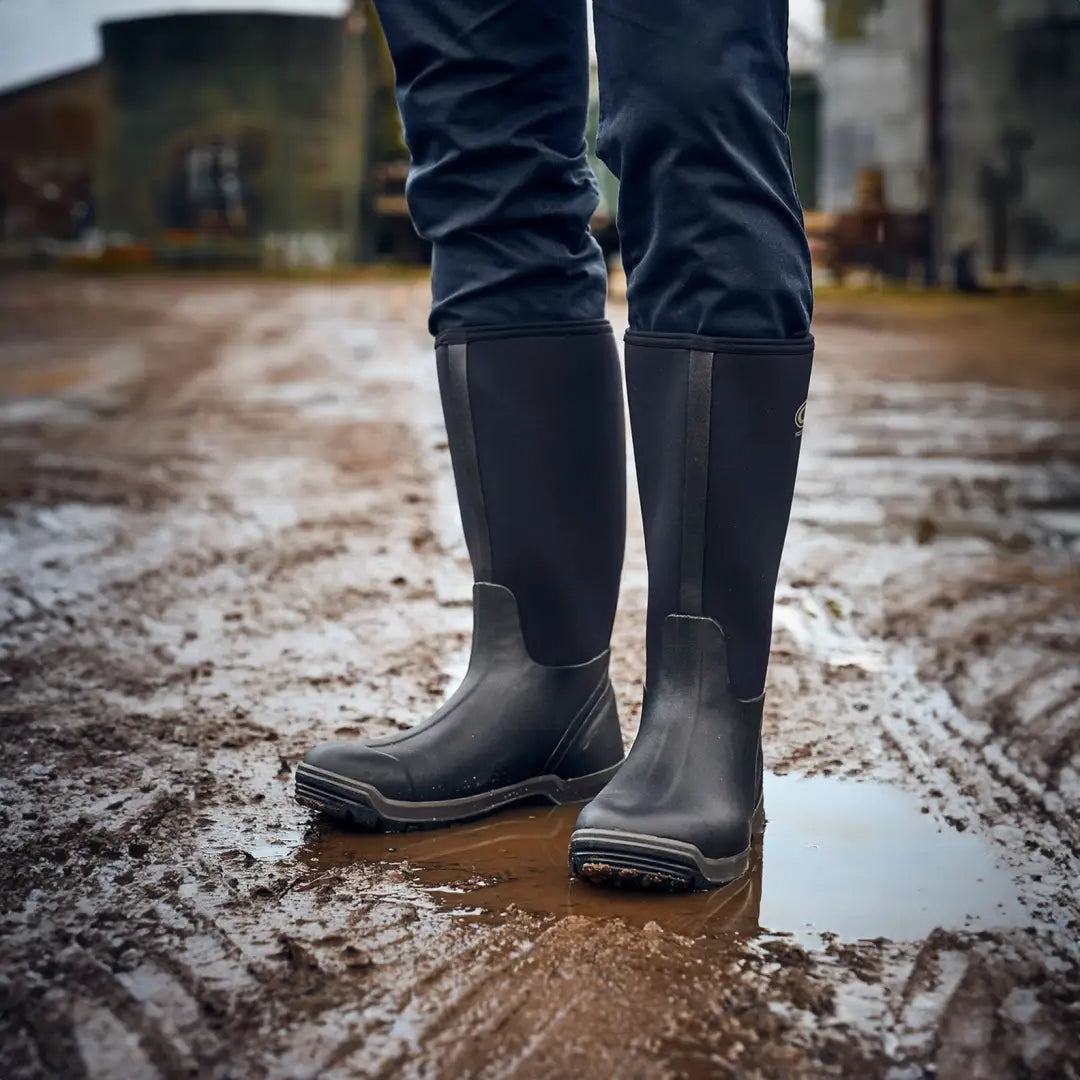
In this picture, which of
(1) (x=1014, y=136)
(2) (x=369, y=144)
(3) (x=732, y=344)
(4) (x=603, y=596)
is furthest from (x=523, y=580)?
(2) (x=369, y=144)

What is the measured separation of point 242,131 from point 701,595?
60.6ft

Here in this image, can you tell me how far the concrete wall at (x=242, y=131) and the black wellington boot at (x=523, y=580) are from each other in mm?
17163

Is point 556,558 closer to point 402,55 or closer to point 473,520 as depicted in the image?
point 473,520

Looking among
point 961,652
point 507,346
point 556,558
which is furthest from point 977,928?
point 961,652

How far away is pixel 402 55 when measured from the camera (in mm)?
1152

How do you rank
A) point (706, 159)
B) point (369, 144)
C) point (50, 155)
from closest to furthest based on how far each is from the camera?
point (706, 159) < point (369, 144) < point (50, 155)

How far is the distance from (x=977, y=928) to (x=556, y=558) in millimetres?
438

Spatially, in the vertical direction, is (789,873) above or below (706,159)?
below

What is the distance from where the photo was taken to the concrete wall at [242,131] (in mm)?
18016

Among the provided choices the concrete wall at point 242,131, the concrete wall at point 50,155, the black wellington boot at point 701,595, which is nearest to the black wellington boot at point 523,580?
the black wellington boot at point 701,595

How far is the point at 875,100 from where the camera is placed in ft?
41.5

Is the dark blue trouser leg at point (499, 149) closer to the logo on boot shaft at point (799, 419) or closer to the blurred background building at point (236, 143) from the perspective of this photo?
the logo on boot shaft at point (799, 419)

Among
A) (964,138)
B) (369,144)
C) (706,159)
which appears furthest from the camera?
(369,144)

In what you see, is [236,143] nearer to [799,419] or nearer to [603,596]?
[603,596]
